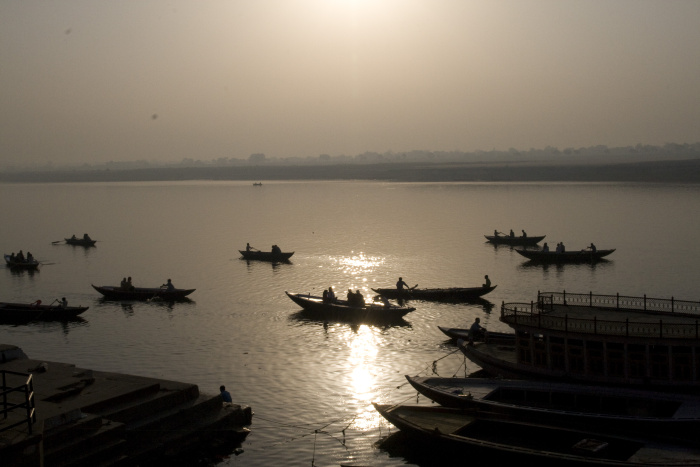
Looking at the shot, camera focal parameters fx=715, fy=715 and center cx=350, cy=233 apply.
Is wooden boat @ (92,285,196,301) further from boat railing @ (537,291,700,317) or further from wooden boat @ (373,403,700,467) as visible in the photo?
wooden boat @ (373,403,700,467)

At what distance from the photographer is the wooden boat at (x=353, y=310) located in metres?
35.7

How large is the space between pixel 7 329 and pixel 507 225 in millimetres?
69187

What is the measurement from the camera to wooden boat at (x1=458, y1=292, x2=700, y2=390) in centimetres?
1961

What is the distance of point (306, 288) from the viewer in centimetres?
4803

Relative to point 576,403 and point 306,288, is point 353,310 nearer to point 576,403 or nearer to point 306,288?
point 306,288

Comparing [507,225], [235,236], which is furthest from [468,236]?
[235,236]

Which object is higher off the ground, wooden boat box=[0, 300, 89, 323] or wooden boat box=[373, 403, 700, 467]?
wooden boat box=[0, 300, 89, 323]

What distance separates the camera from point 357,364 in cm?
2862

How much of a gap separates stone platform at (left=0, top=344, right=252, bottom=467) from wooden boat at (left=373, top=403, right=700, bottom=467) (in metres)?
5.09

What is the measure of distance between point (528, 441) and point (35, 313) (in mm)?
27584

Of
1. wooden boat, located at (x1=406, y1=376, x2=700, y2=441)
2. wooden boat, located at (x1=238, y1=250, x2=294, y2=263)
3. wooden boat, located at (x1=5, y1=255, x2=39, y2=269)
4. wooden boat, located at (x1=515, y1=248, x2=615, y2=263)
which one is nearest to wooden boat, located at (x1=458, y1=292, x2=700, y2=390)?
wooden boat, located at (x1=406, y1=376, x2=700, y2=441)

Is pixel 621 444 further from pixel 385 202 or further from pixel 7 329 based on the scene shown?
pixel 385 202

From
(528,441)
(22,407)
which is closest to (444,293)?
(528,441)

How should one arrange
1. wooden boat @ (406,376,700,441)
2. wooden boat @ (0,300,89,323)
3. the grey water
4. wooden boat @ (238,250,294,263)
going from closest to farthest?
wooden boat @ (406,376,700,441), the grey water, wooden boat @ (0,300,89,323), wooden boat @ (238,250,294,263)
